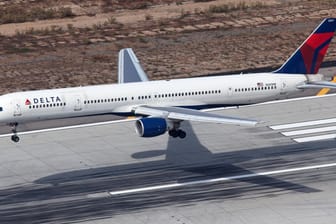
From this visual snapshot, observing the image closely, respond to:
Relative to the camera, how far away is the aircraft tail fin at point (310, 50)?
2675 inches

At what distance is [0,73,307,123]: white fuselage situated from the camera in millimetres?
60688

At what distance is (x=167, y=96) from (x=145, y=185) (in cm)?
731

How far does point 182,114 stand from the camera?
203ft

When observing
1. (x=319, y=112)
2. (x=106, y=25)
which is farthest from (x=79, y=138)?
(x=106, y=25)

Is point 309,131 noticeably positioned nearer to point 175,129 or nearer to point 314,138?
point 314,138

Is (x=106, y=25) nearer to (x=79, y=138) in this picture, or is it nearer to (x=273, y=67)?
(x=273, y=67)

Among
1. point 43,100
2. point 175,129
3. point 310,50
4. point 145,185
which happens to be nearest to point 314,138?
point 310,50

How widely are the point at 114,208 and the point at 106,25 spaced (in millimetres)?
44462

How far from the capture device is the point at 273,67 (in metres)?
87.9

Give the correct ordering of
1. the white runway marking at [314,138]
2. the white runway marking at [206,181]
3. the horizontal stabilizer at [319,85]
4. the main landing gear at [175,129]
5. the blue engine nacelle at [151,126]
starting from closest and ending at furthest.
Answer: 1. the blue engine nacelle at [151,126]
2. the white runway marking at [206,181]
3. the main landing gear at [175,129]
4. the horizontal stabilizer at [319,85]
5. the white runway marking at [314,138]

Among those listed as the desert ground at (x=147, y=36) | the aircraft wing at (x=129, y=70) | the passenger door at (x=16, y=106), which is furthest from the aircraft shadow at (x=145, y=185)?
the desert ground at (x=147, y=36)

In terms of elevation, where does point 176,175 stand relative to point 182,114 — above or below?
below

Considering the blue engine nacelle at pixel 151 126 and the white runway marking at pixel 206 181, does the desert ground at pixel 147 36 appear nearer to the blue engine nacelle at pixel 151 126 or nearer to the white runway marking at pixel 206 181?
the white runway marking at pixel 206 181

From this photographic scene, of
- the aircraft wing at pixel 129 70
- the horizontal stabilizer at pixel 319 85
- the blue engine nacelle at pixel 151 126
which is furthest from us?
the aircraft wing at pixel 129 70
